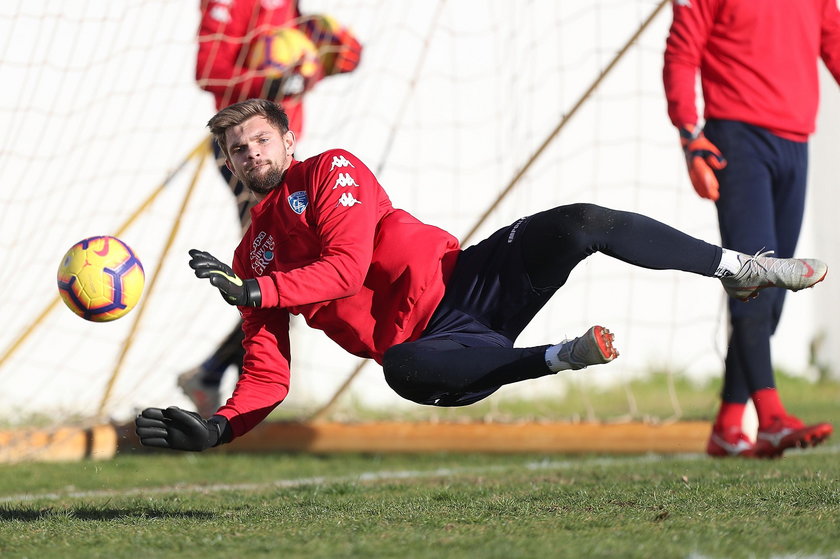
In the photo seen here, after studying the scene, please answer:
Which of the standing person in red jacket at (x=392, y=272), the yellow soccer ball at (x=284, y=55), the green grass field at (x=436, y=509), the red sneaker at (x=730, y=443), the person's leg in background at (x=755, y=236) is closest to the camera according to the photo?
the green grass field at (x=436, y=509)

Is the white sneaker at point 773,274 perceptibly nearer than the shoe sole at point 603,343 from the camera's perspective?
No

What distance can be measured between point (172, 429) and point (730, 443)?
108 inches

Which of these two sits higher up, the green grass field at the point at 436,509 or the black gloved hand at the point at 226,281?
the black gloved hand at the point at 226,281

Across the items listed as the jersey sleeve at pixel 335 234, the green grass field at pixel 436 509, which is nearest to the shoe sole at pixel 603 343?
the green grass field at pixel 436 509

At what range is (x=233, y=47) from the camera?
6133 millimetres

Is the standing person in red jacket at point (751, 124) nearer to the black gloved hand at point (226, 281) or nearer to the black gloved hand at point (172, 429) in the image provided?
the black gloved hand at point (226, 281)

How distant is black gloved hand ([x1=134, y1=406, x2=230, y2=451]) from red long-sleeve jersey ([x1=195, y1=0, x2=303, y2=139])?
3.13 m

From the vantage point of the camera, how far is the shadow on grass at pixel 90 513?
11.0 ft

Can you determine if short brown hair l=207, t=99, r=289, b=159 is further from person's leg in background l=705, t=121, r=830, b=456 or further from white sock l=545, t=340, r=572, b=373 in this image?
person's leg in background l=705, t=121, r=830, b=456

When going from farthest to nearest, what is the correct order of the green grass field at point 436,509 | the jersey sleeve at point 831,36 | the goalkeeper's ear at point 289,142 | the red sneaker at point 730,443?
the jersey sleeve at point 831,36 < the red sneaker at point 730,443 < the goalkeeper's ear at point 289,142 < the green grass field at point 436,509

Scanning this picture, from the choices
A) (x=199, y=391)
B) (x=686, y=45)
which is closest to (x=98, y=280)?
(x=199, y=391)

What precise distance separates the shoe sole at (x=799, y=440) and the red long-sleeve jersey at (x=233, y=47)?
9.51 ft

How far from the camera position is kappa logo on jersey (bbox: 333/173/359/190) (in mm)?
3375

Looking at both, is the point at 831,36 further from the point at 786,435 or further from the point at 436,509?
the point at 436,509
